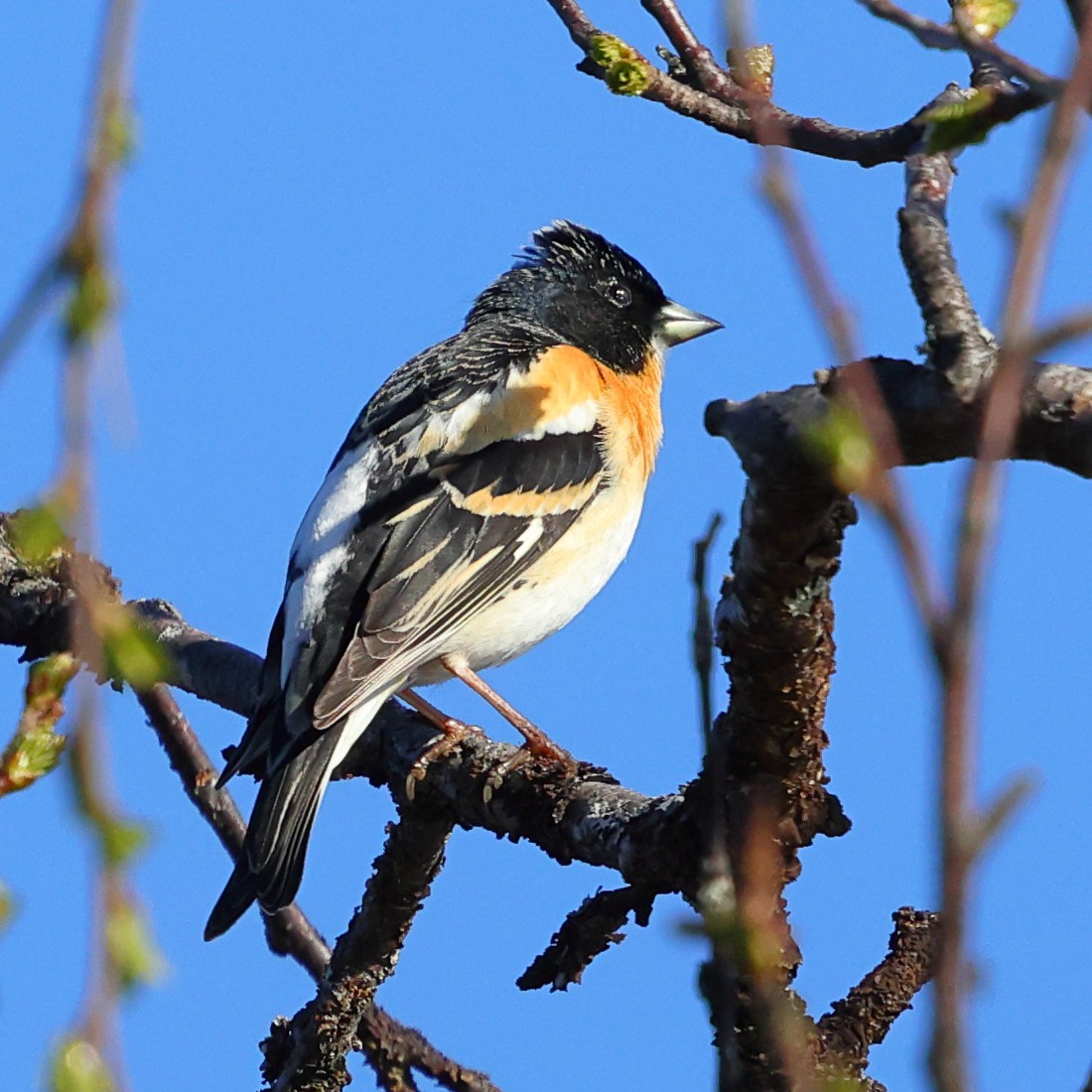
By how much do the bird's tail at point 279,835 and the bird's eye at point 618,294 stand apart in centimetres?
310

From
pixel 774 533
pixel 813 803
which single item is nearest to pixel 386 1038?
pixel 813 803

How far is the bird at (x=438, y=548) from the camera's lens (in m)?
5.35

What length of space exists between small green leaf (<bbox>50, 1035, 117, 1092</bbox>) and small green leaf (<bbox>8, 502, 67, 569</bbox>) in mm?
479

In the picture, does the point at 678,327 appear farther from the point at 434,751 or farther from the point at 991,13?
the point at 991,13

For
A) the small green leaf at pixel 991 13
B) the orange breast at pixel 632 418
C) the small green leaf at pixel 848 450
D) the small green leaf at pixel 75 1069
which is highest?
the orange breast at pixel 632 418

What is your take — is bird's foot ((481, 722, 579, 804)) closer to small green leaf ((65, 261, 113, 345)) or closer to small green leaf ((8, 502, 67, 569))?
small green leaf ((8, 502, 67, 569))

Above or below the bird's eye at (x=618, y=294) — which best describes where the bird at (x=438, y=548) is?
below

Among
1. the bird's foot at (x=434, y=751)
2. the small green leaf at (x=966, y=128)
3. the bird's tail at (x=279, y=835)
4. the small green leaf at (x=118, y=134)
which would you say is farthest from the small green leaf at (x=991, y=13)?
the bird's tail at (x=279, y=835)

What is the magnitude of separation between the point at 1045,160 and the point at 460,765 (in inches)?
166

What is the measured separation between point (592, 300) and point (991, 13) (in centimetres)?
485

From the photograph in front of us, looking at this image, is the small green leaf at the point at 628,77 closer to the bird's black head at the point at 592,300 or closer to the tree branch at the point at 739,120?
the tree branch at the point at 739,120

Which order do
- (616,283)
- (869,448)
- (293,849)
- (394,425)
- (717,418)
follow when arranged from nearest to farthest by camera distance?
(869,448)
(717,418)
(293,849)
(394,425)
(616,283)

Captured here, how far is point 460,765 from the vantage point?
5.19 metres

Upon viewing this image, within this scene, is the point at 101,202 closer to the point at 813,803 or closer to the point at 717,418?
the point at 717,418
